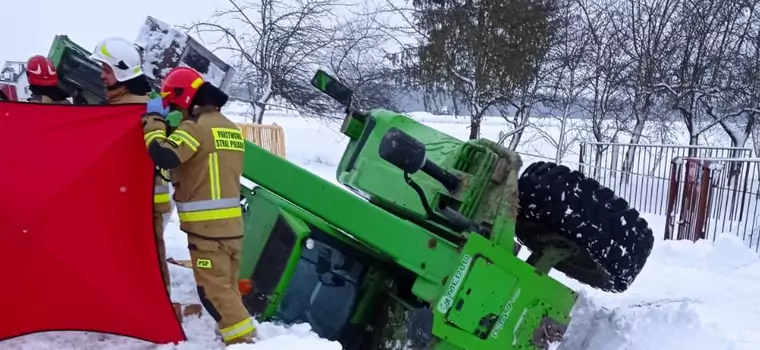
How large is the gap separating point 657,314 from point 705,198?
3.52m

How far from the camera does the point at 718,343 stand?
15.1 ft

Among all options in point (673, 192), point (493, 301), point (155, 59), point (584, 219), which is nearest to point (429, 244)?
point (493, 301)

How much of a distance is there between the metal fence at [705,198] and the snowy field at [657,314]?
768mm

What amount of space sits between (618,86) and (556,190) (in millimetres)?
10751

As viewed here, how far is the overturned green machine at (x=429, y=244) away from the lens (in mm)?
3635

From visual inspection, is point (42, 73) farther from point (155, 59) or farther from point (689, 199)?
point (689, 199)

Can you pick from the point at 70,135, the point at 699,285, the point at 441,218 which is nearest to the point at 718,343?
the point at 699,285

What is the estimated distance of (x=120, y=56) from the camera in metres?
3.82

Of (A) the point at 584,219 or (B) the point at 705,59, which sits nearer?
(A) the point at 584,219

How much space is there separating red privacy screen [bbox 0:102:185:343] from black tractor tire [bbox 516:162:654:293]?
2.08 metres

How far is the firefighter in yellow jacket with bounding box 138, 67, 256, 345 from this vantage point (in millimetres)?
3311

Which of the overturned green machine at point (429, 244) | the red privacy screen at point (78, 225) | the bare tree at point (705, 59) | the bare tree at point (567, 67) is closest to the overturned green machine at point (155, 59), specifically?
the overturned green machine at point (429, 244)

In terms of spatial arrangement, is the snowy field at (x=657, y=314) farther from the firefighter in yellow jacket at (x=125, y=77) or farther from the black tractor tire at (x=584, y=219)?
the black tractor tire at (x=584, y=219)

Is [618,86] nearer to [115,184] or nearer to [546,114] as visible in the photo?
[546,114]
